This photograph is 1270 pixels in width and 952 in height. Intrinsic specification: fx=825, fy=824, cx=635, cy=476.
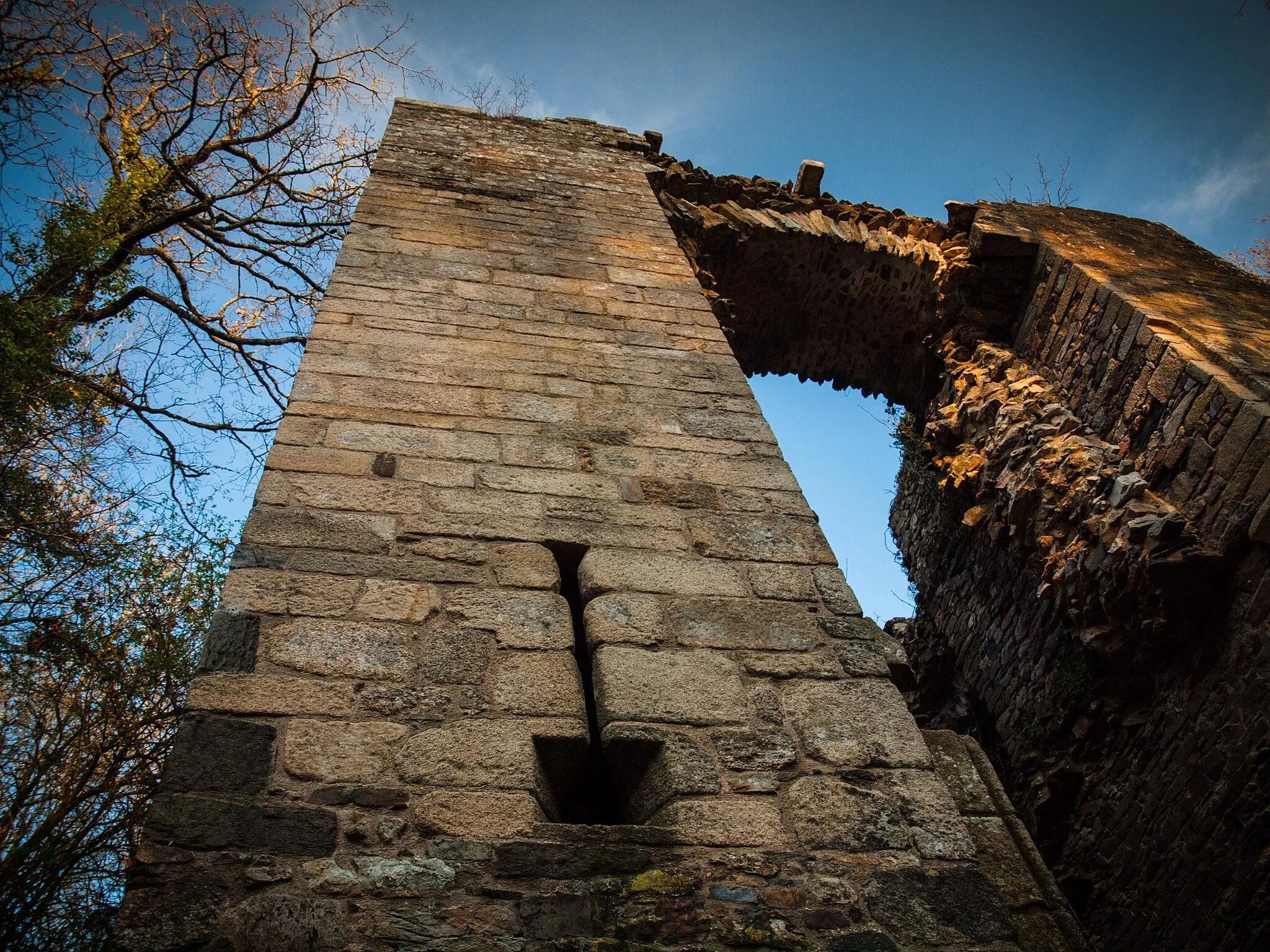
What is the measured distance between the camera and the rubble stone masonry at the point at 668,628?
1698 mm

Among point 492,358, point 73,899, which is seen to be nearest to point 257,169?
point 492,358

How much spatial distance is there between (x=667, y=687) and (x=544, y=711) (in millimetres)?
326

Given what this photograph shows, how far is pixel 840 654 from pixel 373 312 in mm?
2346

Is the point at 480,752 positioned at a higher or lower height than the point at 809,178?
lower

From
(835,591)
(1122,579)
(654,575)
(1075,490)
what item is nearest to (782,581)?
(835,591)

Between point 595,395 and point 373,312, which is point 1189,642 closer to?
point 595,395

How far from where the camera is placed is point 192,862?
1562mm

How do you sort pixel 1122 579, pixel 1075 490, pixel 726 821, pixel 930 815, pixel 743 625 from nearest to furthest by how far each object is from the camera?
pixel 726 821 < pixel 930 815 < pixel 743 625 < pixel 1122 579 < pixel 1075 490

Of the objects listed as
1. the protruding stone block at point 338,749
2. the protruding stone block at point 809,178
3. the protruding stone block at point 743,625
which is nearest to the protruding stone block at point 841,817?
the protruding stone block at point 743,625

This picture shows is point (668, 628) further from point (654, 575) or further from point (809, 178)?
point (809, 178)

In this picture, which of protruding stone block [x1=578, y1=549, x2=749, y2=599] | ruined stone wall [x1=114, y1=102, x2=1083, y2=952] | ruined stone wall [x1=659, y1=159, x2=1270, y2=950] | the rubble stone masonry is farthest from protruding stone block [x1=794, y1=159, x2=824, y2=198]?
protruding stone block [x1=578, y1=549, x2=749, y2=599]

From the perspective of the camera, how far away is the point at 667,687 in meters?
2.11

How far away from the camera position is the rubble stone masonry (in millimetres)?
1698

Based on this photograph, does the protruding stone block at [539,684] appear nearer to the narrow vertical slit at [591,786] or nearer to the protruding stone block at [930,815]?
the narrow vertical slit at [591,786]
